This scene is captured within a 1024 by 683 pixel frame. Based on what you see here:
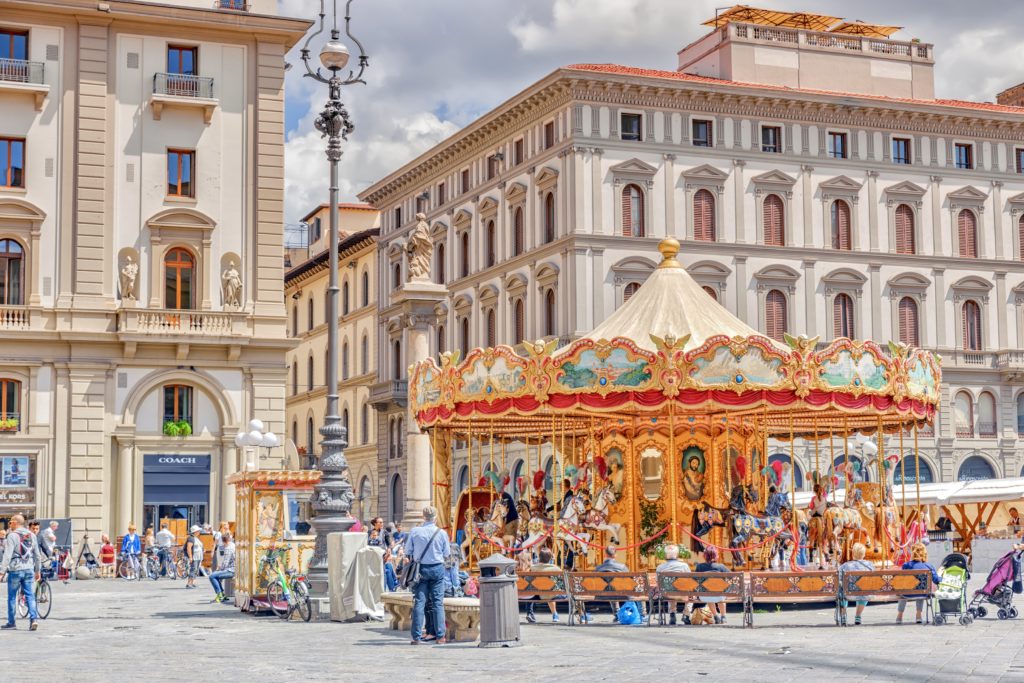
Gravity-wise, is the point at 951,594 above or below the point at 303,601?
above

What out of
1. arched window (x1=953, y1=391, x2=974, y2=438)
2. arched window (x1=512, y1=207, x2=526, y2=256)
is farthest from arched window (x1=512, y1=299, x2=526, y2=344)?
arched window (x1=953, y1=391, x2=974, y2=438)

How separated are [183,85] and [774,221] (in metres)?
25.3

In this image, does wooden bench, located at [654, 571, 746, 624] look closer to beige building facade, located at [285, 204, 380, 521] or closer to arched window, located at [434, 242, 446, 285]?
arched window, located at [434, 242, 446, 285]

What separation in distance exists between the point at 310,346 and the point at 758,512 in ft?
186

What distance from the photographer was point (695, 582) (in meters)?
20.3

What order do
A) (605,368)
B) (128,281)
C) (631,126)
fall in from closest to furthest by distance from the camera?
(605,368) → (128,281) → (631,126)

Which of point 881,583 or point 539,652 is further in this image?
point 881,583

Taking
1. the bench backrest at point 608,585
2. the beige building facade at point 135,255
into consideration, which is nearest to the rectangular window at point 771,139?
the beige building facade at point 135,255

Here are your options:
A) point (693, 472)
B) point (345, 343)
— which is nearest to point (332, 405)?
point (693, 472)

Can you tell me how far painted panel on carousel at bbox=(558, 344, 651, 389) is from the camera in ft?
77.7

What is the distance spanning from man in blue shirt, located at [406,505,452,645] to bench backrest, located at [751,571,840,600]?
16.0ft

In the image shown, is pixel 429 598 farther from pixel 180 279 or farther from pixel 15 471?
pixel 180 279

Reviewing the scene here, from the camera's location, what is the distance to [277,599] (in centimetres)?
2342

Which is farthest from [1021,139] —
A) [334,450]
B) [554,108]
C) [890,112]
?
[334,450]
